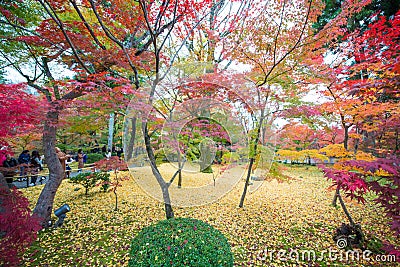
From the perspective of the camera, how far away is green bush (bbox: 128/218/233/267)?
62.4 inches

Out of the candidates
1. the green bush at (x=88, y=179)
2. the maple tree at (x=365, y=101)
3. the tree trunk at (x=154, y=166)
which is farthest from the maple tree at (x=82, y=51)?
the maple tree at (x=365, y=101)

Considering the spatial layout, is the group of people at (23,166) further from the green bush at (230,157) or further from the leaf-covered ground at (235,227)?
the green bush at (230,157)

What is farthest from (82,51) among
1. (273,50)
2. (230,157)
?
(273,50)

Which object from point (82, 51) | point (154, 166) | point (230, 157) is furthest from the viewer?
point (82, 51)

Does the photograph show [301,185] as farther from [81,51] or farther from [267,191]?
[81,51]

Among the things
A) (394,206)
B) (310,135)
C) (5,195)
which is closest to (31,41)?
(5,195)

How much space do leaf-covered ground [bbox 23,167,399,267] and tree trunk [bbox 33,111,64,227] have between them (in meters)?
0.37

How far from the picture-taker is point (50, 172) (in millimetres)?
3238

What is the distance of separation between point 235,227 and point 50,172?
11.0ft

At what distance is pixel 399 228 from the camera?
1681mm

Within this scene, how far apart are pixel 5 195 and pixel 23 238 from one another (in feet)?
2.09

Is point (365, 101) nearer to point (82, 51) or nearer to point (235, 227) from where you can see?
point (235, 227)

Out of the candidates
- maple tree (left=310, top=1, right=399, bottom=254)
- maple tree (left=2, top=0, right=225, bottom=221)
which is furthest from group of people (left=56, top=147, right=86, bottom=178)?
maple tree (left=310, top=1, right=399, bottom=254)

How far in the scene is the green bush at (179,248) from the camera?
1.58 meters
